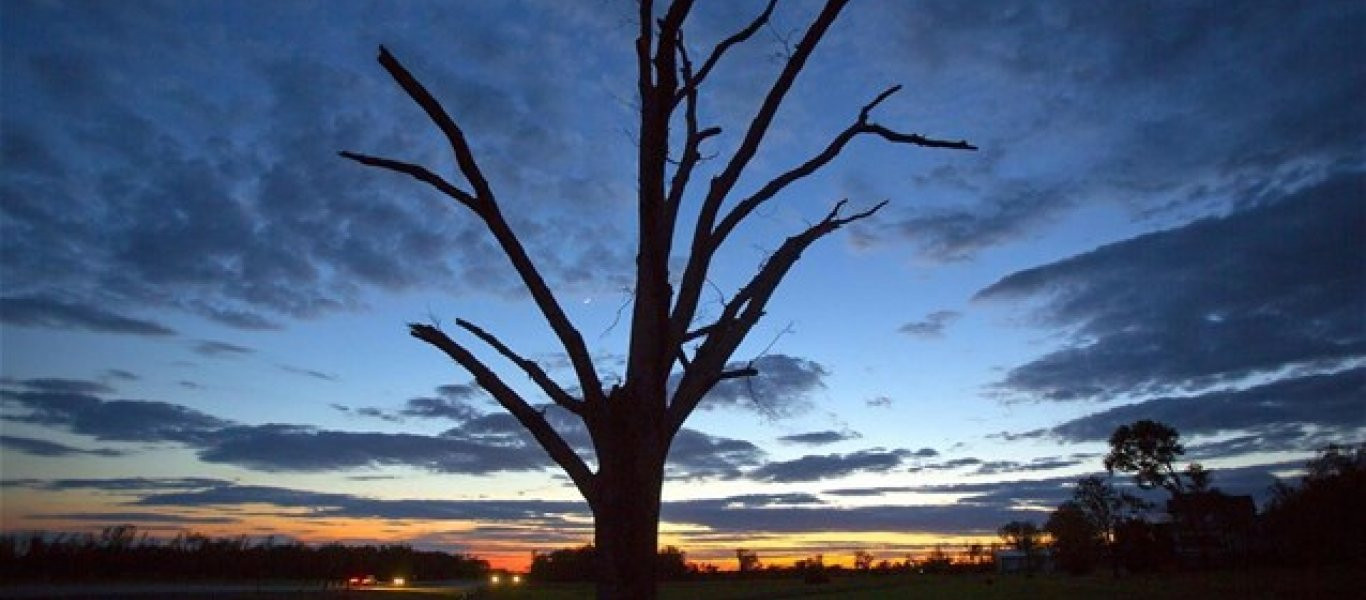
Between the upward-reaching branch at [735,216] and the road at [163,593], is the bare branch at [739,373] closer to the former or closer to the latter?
the upward-reaching branch at [735,216]

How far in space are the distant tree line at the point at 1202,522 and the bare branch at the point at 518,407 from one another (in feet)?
198

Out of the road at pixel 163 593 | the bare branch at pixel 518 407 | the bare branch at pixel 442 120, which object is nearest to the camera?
the bare branch at pixel 442 120

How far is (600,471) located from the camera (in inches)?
113

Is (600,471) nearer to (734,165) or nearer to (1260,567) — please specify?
(734,165)

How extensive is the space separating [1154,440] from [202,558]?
101563 millimetres

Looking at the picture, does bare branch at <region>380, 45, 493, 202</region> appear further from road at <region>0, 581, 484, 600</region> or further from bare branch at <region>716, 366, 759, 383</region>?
road at <region>0, 581, 484, 600</region>

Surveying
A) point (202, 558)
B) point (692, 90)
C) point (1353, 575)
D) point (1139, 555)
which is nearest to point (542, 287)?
point (692, 90)

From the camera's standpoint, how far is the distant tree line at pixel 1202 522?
49.9m

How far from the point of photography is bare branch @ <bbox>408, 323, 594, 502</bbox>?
2.93 metres

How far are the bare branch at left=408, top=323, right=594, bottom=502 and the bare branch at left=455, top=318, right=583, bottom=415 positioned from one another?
0.09 m

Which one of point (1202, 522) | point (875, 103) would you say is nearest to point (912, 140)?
point (875, 103)

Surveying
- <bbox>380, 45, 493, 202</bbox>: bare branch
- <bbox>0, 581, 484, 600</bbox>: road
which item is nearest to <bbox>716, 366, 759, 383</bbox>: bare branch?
<bbox>380, 45, 493, 202</bbox>: bare branch

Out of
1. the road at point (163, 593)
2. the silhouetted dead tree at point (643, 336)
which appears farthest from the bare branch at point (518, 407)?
the road at point (163, 593)

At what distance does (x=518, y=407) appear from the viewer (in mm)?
2932
